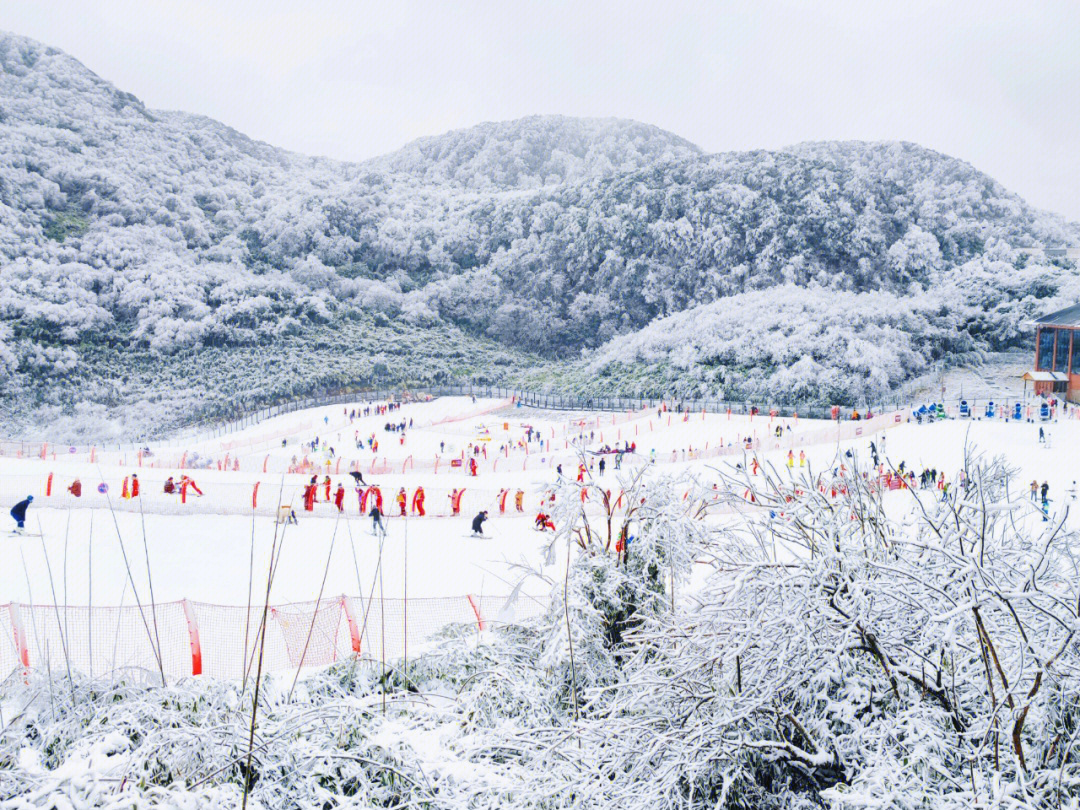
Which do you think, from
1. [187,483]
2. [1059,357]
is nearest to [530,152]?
[1059,357]

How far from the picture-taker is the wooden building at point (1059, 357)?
38.0m

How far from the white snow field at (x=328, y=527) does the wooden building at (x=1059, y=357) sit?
8512mm

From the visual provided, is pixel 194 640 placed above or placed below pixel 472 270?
below

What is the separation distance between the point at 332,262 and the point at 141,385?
31.6 metres

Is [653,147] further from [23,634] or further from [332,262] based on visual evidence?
[23,634]

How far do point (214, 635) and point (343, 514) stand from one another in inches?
363

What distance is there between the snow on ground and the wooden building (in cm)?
811

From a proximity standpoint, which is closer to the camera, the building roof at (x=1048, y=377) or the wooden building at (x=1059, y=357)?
the wooden building at (x=1059, y=357)

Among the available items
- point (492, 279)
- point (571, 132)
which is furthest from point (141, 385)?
point (571, 132)

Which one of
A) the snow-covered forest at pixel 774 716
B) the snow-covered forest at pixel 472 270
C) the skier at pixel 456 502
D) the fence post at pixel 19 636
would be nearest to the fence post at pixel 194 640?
the fence post at pixel 19 636

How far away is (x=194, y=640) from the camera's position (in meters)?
8.54

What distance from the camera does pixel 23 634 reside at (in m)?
8.10

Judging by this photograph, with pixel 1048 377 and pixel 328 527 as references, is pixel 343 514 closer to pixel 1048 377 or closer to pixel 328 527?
pixel 328 527

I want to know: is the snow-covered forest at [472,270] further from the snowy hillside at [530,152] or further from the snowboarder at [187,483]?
the snowboarder at [187,483]
